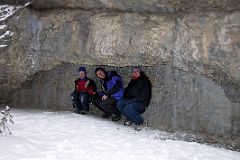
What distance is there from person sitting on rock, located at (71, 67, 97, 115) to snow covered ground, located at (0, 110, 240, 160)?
97 cm

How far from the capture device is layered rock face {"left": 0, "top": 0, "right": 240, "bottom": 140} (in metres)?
7.64

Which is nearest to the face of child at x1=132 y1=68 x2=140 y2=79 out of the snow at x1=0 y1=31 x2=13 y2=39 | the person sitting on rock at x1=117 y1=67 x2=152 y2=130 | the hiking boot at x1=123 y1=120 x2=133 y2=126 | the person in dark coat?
the person sitting on rock at x1=117 y1=67 x2=152 y2=130

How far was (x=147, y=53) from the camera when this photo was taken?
27.3 ft

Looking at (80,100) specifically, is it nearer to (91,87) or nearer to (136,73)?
(91,87)

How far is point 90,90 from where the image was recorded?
30.1 ft

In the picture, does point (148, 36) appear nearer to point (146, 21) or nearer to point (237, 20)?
point (146, 21)

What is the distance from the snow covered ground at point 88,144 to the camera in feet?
18.8

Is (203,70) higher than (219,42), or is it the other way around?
(219,42)

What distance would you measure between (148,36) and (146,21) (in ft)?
1.12

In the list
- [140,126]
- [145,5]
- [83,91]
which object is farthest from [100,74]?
[145,5]

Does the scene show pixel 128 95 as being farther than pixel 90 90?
No

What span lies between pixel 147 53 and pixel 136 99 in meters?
1.06

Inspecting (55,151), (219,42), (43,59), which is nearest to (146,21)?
(219,42)

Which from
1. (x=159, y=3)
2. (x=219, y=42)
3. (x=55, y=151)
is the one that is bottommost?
(x=55, y=151)
